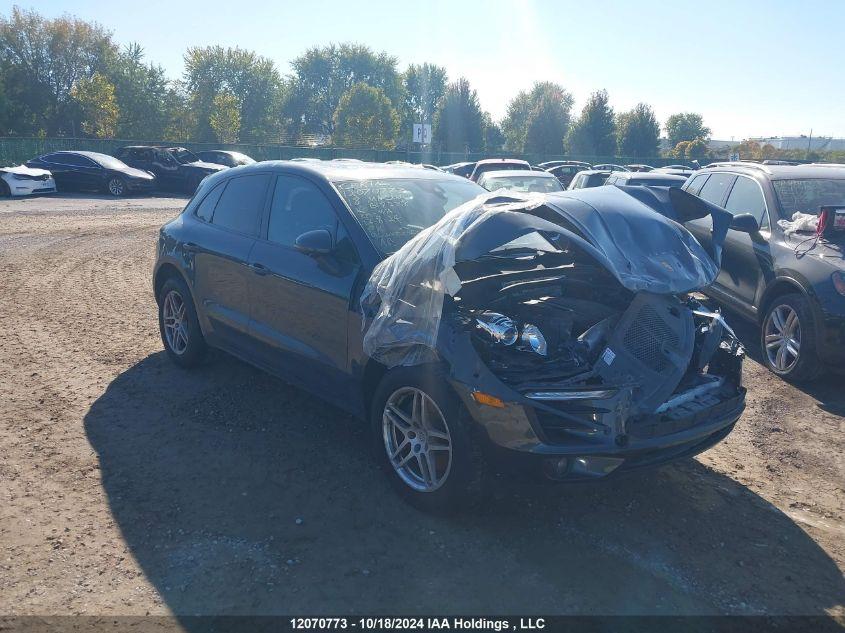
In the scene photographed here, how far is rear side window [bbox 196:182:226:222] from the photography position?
5.84 metres

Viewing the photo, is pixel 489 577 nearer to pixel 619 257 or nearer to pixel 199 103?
pixel 619 257

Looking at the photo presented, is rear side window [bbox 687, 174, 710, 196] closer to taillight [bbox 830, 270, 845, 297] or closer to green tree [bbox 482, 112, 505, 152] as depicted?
taillight [bbox 830, 270, 845, 297]

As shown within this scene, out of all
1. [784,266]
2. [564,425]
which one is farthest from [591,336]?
[784,266]

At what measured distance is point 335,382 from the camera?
14.5ft

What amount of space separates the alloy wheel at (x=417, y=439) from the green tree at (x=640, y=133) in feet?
190

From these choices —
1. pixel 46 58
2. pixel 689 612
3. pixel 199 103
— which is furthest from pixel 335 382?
pixel 199 103

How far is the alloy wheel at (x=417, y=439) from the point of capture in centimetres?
376

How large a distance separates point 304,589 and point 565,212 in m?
2.43

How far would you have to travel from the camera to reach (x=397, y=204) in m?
4.80

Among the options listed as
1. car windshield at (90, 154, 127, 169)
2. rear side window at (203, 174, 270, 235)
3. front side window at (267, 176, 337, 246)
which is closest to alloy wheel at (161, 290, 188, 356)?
rear side window at (203, 174, 270, 235)

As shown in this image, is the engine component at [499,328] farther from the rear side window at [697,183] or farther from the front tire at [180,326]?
the rear side window at [697,183]

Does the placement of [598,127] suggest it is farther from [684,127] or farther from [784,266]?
[784,266]

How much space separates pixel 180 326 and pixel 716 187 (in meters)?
6.28

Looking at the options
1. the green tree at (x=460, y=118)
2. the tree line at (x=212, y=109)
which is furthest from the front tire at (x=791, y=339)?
the green tree at (x=460, y=118)
